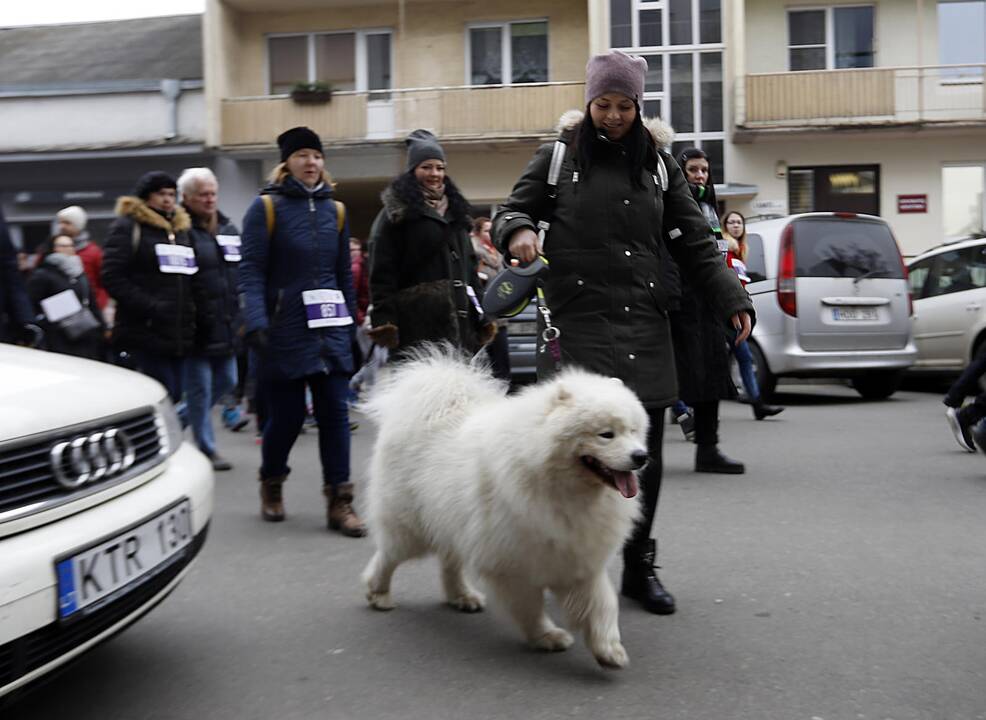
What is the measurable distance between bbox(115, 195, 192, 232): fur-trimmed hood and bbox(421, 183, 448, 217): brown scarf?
257 cm

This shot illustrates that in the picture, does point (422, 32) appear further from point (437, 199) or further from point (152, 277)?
point (437, 199)

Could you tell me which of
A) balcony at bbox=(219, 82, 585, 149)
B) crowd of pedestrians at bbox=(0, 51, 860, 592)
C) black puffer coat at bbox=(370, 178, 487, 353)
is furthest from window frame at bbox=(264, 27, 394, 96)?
black puffer coat at bbox=(370, 178, 487, 353)

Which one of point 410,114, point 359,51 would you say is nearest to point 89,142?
point 359,51

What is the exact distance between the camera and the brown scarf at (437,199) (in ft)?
18.9

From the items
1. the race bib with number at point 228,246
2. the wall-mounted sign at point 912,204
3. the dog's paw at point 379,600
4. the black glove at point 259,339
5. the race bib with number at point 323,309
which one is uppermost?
the wall-mounted sign at point 912,204

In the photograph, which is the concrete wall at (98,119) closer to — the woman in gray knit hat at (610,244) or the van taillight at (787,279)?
the van taillight at (787,279)

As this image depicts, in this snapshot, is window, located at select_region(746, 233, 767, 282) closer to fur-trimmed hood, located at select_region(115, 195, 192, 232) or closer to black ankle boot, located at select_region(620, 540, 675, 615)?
fur-trimmed hood, located at select_region(115, 195, 192, 232)

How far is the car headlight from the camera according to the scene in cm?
365

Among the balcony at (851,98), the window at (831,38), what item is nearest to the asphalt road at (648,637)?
the balcony at (851,98)

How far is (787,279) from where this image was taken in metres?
11.1

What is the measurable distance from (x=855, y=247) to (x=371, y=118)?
13.8 metres

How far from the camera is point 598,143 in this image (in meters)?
4.02

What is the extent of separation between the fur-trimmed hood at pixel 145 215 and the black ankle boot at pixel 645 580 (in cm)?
462

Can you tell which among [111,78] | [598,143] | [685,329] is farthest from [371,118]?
[598,143]
